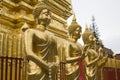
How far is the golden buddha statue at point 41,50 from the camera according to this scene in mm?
4750

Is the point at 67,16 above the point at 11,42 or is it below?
above

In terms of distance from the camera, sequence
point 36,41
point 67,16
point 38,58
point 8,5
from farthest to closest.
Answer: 1. point 67,16
2. point 8,5
3. point 36,41
4. point 38,58

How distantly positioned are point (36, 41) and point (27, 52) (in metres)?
0.34

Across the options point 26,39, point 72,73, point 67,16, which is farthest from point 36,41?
point 67,16

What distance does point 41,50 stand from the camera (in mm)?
5020

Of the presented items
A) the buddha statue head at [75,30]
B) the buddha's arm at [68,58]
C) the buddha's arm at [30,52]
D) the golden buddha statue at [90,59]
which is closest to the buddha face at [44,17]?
the buddha's arm at [30,52]

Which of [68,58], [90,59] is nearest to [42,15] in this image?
[68,58]

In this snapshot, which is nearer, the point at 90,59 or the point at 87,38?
the point at 87,38

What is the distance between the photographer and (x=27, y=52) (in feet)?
15.5

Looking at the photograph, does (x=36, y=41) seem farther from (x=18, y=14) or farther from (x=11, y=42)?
(x=18, y=14)

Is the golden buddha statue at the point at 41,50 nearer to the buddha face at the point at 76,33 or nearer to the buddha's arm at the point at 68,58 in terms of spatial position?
the buddha's arm at the point at 68,58

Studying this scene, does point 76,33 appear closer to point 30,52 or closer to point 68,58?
point 68,58

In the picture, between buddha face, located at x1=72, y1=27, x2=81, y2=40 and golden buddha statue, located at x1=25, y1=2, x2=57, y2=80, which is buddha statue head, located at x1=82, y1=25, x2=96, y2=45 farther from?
golden buddha statue, located at x1=25, y1=2, x2=57, y2=80

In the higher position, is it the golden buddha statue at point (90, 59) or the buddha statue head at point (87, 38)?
the buddha statue head at point (87, 38)
